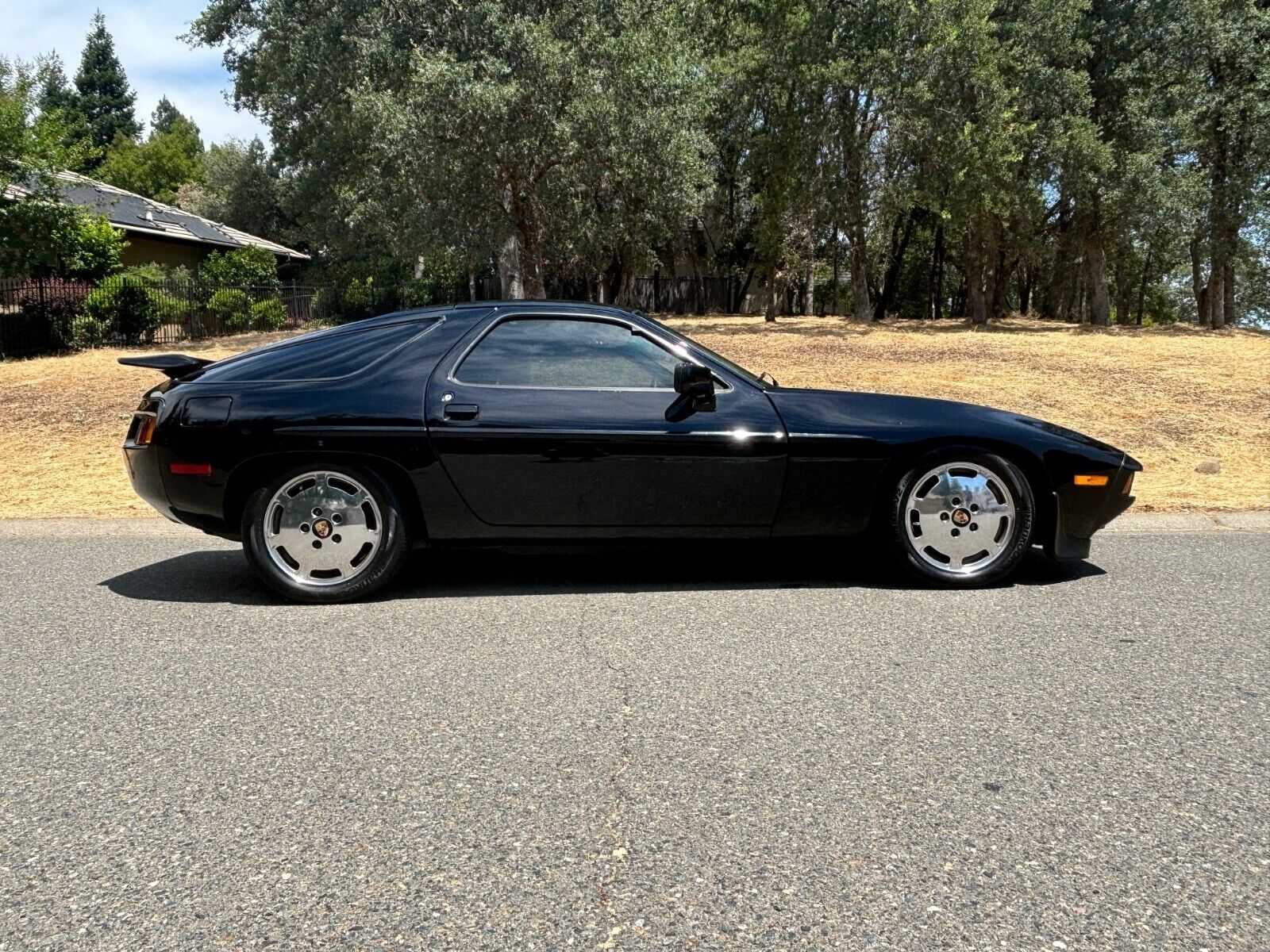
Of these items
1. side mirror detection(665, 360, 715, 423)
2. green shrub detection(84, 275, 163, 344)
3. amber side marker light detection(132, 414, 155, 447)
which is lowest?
amber side marker light detection(132, 414, 155, 447)

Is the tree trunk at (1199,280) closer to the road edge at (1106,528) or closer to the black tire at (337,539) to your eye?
the road edge at (1106,528)

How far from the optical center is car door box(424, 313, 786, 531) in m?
5.31

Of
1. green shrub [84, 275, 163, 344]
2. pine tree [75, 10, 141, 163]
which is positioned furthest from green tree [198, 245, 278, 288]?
pine tree [75, 10, 141, 163]

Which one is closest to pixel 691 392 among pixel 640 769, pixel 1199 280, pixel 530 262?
pixel 640 769

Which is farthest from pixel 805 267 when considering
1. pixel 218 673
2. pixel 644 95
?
pixel 218 673

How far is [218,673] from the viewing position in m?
4.21

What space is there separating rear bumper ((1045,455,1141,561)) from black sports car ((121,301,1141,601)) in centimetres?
1

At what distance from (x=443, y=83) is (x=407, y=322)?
14154 millimetres

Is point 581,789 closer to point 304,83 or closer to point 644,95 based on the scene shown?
point 644,95

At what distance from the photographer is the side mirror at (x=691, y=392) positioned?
5.27 meters

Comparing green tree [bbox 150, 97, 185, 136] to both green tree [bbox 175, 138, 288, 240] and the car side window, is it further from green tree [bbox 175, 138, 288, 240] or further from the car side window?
the car side window

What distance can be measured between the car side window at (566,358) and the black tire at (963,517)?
1312mm

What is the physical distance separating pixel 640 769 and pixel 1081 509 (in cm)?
322

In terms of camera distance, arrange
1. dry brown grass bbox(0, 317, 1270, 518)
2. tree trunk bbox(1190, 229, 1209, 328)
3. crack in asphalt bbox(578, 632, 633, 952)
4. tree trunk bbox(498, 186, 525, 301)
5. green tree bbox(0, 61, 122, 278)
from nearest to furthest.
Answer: crack in asphalt bbox(578, 632, 633, 952)
dry brown grass bbox(0, 317, 1270, 518)
green tree bbox(0, 61, 122, 278)
tree trunk bbox(498, 186, 525, 301)
tree trunk bbox(1190, 229, 1209, 328)
